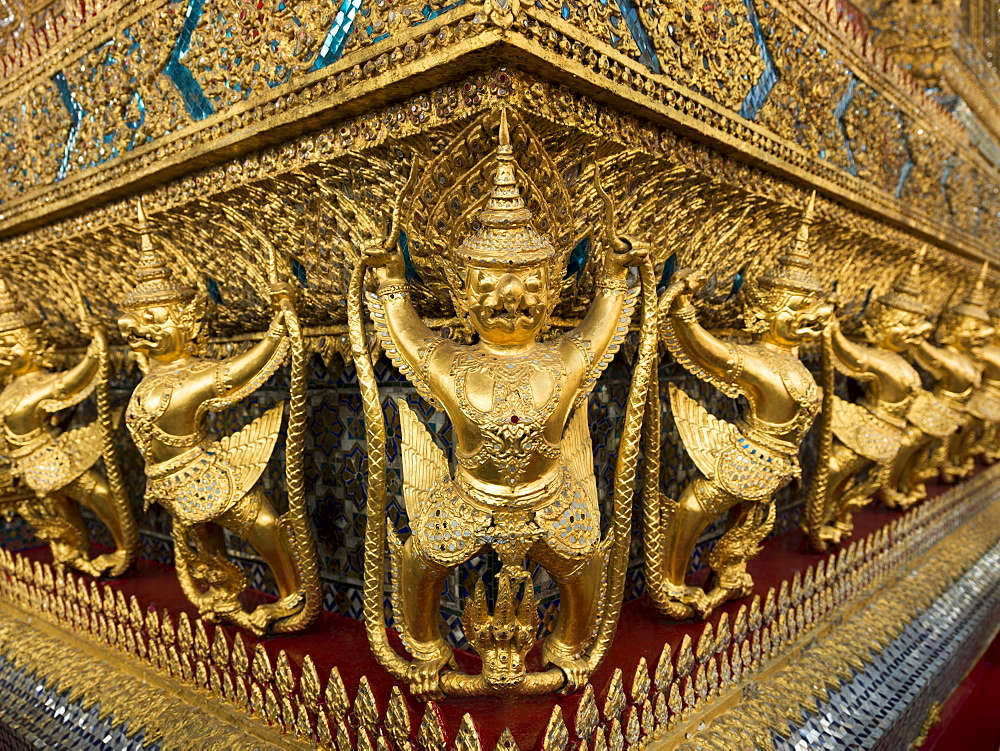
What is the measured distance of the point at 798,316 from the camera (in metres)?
1.69

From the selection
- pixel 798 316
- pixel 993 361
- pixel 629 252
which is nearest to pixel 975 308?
pixel 993 361

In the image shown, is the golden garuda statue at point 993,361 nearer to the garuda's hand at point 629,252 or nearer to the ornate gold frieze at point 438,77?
the ornate gold frieze at point 438,77

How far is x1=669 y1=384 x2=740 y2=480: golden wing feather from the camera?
168 cm

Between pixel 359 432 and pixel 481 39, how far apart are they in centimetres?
113

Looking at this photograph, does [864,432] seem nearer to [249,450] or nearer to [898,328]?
[898,328]

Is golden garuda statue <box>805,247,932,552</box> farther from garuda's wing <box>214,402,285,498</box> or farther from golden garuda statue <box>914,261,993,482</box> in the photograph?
garuda's wing <box>214,402,285,498</box>

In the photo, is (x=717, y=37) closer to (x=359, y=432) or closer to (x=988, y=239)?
(x=359, y=432)

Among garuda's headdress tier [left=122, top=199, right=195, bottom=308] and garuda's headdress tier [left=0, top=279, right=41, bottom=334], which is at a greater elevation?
garuda's headdress tier [left=122, top=199, right=195, bottom=308]

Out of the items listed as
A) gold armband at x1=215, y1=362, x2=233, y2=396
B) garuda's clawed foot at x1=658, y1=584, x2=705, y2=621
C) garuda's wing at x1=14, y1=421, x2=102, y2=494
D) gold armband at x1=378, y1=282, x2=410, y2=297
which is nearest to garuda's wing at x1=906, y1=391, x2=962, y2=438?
garuda's clawed foot at x1=658, y1=584, x2=705, y2=621

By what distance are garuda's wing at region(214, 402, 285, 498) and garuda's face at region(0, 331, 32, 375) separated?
1016 mm

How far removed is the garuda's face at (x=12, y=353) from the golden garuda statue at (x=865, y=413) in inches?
106

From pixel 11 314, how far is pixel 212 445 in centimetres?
108

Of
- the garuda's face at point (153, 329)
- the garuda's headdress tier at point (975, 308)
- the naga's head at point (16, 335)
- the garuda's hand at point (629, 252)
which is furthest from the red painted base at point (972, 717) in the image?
the naga's head at point (16, 335)

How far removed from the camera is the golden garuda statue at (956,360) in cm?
299
